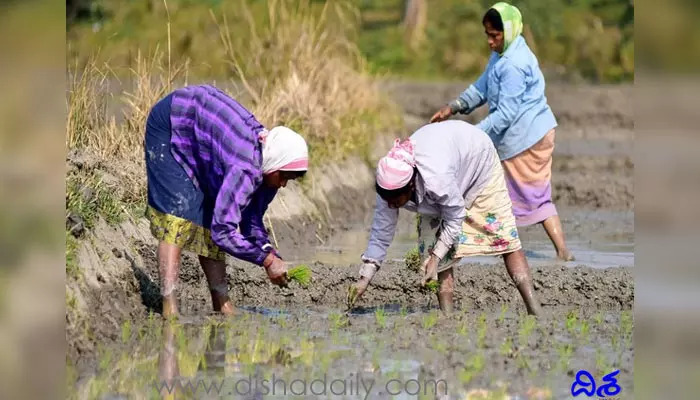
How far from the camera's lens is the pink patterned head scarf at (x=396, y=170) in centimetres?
638

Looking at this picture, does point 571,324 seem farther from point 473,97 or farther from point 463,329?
point 473,97

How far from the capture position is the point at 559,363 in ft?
19.9

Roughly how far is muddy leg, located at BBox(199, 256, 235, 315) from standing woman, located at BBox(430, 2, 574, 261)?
2.11 meters

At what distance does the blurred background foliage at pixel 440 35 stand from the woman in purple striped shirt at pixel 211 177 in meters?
12.2

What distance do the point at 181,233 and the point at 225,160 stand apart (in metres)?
0.57

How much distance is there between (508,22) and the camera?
884cm

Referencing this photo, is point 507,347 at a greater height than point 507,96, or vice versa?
point 507,96

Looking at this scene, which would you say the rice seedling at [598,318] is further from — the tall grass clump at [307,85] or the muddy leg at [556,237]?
the tall grass clump at [307,85]

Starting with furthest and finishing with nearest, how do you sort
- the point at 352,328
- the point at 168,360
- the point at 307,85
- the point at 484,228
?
the point at 307,85, the point at 484,228, the point at 352,328, the point at 168,360

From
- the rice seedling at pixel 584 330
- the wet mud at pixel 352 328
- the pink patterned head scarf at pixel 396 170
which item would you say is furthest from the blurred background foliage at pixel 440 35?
the pink patterned head scarf at pixel 396 170

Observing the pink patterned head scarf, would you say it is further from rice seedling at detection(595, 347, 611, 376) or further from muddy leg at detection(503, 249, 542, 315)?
rice seedling at detection(595, 347, 611, 376)

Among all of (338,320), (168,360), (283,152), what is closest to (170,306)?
(168,360)
